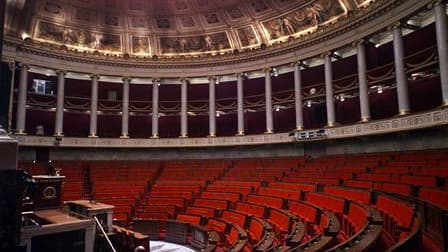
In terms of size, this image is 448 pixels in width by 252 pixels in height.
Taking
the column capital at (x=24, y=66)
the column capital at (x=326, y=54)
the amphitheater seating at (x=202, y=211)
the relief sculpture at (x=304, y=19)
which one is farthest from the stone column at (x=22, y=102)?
the column capital at (x=326, y=54)

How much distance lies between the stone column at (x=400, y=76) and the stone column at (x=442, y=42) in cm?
197

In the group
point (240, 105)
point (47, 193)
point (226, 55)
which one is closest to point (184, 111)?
point (240, 105)

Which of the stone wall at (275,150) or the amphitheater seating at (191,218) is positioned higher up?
the stone wall at (275,150)

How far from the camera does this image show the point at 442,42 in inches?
517

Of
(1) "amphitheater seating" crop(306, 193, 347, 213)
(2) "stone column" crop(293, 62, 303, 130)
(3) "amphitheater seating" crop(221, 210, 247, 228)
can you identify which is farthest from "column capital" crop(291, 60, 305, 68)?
(3) "amphitheater seating" crop(221, 210, 247, 228)

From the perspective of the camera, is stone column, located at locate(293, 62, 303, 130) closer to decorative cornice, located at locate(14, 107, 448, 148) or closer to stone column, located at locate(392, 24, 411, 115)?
decorative cornice, located at locate(14, 107, 448, 148)

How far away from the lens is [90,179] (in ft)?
62.0

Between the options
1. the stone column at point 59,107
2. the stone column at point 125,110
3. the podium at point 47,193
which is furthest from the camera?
the stone column at point 125,110

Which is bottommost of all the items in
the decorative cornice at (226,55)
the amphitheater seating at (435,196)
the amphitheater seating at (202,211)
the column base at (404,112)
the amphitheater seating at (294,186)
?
the amphitheater seating at (202,211)

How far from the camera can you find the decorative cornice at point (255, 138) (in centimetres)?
1346

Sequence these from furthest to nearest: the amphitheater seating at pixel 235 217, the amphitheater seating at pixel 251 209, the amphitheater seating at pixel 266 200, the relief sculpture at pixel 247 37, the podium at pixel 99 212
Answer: the relief sculpture at pixel 247 37, the amphitheater seating at pixel 266 200, the amphitheater seating at pixel 251 209, the amphitheater seating at pixel 235 217, the podium at pixel 99 212

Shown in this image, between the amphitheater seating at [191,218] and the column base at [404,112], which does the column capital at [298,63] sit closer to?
the column base at [404,112]

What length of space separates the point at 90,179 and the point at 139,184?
120 inches

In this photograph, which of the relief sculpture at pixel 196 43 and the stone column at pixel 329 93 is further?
the relief sculpture at pixel 196 43
